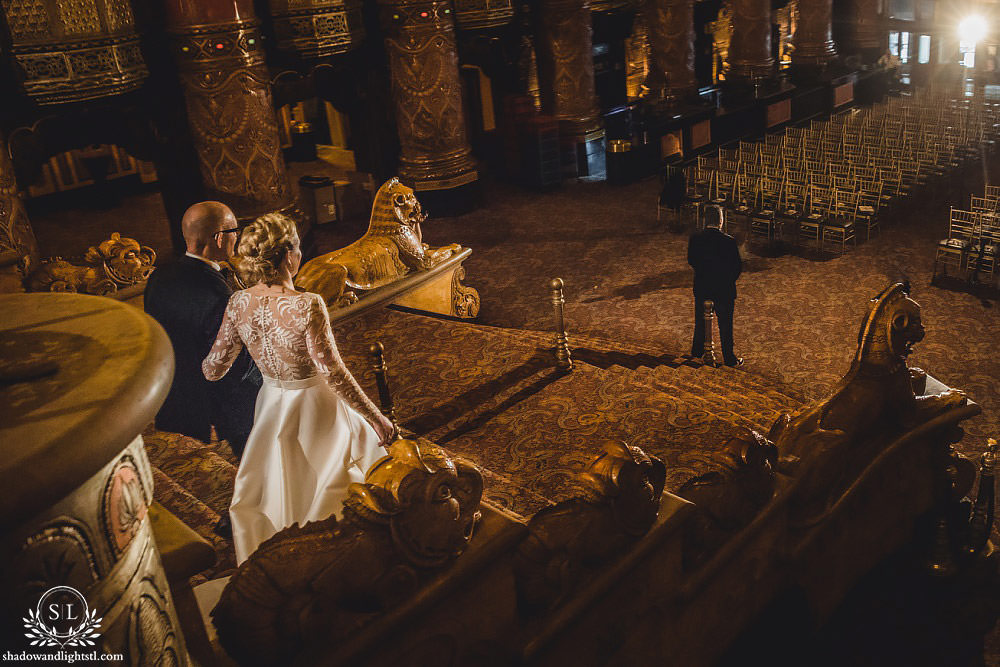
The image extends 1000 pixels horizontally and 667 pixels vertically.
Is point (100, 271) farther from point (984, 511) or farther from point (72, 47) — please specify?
point (984, 511)

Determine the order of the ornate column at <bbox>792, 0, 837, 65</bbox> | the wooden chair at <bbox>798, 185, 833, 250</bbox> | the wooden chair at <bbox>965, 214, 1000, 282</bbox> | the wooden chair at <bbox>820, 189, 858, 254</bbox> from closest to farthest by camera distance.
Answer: the wooden chair at <bbox>965, 214, 1000, 282</bbox>, the wooden chair at <bbox>820, 189, 858, 254</bbox>, the wooden chair at <bbox>798, 185, 833, 250</bbox>, the ornate column at <bbox>792, 0, 837, 65</bbox>

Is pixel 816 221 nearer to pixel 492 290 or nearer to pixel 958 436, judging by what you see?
pixel 492 290

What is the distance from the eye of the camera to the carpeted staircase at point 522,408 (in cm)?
456

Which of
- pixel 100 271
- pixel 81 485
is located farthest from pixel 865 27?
pixel 81 485

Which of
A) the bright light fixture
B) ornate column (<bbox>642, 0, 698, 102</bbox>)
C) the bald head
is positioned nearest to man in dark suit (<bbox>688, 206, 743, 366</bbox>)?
the bald head

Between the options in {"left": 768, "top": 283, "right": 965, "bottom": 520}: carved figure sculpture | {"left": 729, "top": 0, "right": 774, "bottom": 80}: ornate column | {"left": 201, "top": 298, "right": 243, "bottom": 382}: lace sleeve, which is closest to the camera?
{"left": 768, "top": 283, "right": 965, "bottom": 520}: carved figure sculpture

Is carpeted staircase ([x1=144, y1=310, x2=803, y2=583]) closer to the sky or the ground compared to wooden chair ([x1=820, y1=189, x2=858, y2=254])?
closer to the sky

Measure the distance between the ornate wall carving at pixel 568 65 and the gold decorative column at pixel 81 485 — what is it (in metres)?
13.7

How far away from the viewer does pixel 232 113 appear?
9.88 m

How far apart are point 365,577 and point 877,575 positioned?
9.76 ft

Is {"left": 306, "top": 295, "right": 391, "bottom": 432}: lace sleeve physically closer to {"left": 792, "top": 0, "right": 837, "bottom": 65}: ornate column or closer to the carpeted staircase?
the carpeted staircase

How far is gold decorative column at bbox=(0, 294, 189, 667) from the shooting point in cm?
118

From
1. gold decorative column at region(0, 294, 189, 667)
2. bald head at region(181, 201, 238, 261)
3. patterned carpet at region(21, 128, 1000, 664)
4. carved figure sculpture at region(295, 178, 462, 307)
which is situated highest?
gold decorative column at region(0, 294, 189, 667)

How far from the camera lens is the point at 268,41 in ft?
38.1
